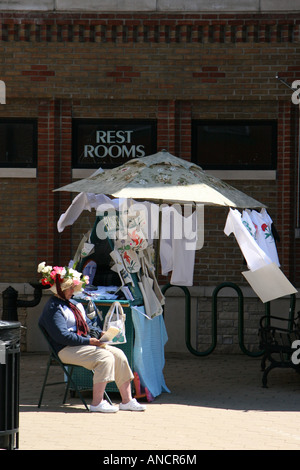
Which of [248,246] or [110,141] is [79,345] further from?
[110,141]

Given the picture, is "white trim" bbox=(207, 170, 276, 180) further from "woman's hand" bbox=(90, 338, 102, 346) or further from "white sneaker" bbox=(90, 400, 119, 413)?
"white sneaker" bbox=(90, 400, 119, 413)

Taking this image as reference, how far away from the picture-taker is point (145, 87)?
13453mm

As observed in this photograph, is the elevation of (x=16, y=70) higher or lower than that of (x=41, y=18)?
lower

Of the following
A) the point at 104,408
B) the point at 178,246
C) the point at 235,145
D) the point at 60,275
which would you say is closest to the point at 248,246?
the point at 178,246

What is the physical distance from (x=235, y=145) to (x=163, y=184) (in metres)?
4.34

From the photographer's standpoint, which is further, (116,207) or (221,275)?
(221,275)

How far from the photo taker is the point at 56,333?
8.75 meters

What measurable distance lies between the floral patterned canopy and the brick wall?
10.9 ft

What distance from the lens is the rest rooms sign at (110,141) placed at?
44.5ft

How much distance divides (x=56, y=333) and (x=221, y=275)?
5.16 m

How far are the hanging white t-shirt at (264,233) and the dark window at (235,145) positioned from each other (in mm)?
3048
